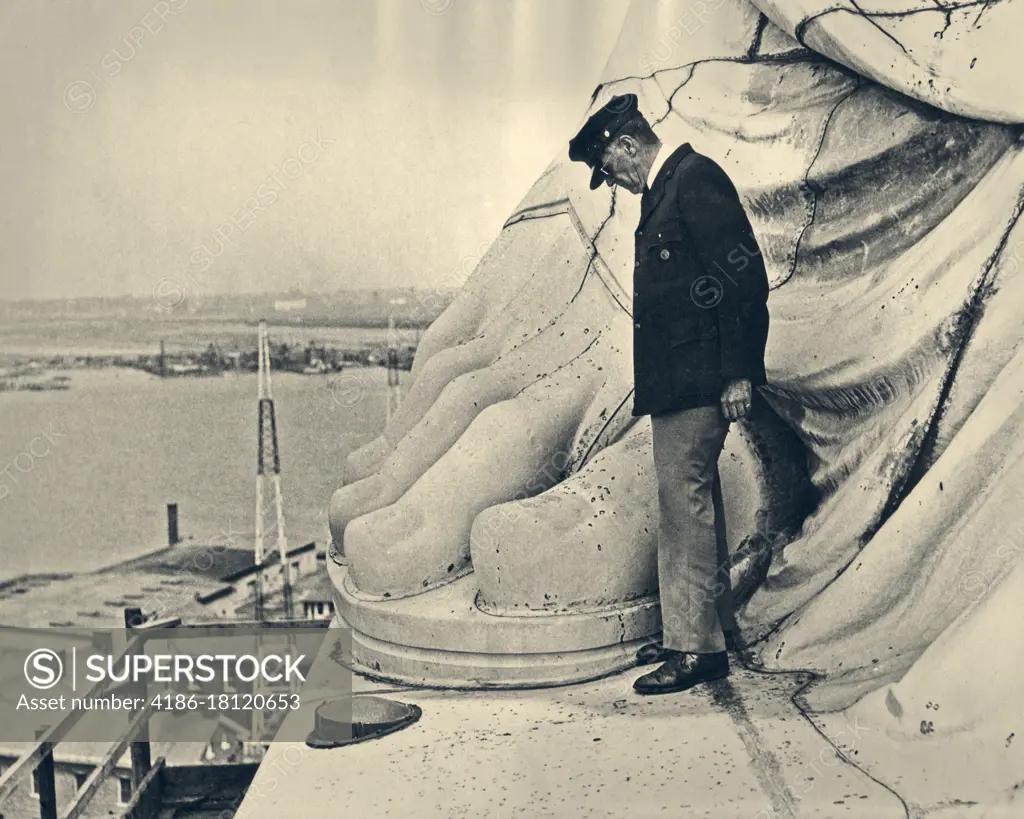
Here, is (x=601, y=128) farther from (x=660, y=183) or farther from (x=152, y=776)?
(x=152, y=776)

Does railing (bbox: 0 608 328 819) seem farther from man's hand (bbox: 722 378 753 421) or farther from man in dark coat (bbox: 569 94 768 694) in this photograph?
man's hand (bbox: 722 378 753 421)

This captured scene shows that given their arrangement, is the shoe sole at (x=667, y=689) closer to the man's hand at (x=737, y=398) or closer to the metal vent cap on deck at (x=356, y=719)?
the metal vent cap on deck at (x=356, y=719)

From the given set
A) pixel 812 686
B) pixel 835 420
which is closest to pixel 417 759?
pixel 812 686

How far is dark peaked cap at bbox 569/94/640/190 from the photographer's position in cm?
240

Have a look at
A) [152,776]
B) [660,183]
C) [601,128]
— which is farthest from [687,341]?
[152,776]

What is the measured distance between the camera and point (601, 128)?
2.42m

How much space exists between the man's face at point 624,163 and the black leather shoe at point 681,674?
1.02 metres

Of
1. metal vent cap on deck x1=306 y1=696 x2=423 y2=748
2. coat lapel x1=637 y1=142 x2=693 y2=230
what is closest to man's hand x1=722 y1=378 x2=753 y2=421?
coat lapel x1=637 y1=142 x2=693 y2=230

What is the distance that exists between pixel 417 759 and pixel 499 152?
1.65m

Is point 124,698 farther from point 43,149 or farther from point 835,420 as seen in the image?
point 835,420

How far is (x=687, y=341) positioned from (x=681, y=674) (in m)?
0.71

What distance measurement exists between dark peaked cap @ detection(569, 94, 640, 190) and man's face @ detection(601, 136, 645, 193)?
0.02 meters

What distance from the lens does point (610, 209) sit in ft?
9.89

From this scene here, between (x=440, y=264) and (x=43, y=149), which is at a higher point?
(x=43, y=149)
